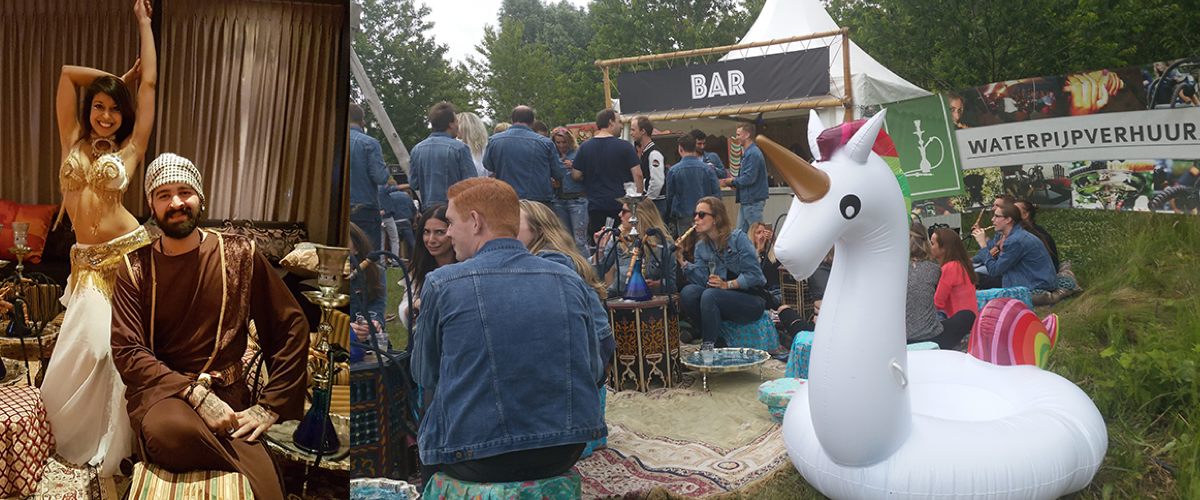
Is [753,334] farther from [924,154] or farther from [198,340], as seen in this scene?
[198,340]

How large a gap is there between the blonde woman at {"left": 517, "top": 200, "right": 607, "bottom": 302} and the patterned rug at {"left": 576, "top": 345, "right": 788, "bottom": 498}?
493 mm

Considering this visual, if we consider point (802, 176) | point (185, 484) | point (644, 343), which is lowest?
point (185, 484)

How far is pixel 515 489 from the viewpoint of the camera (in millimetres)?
2578

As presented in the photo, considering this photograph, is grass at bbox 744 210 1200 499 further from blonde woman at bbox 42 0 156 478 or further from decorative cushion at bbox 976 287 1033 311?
blonde woman at bbox 42 0 156 478

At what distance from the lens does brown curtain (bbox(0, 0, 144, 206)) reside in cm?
299

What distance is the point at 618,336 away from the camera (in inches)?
119

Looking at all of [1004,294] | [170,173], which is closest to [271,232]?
[170,173]

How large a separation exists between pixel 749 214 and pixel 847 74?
1.80 ft

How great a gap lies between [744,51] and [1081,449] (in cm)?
159

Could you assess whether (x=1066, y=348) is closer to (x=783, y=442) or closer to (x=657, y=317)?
(x=783, y=442)

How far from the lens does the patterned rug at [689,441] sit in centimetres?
294

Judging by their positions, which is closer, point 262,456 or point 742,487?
point 262,456

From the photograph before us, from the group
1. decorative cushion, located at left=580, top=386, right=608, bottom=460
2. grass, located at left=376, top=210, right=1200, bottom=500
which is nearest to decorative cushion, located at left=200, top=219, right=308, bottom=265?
grass, located at left=376, top=210, right=1200, bottom=500

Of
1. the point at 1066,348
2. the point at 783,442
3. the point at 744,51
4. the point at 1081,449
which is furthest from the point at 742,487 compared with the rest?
the point at 744,51
